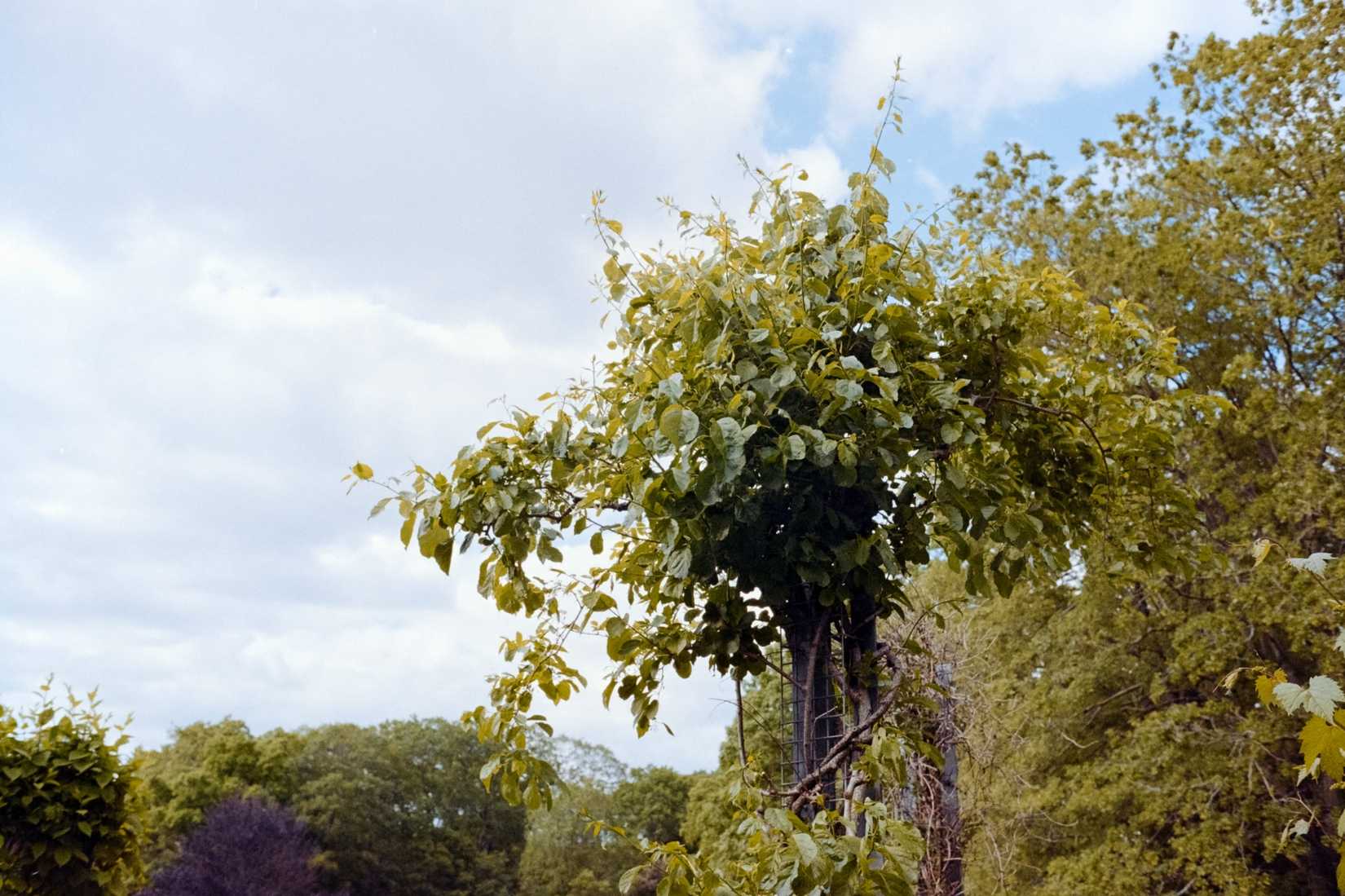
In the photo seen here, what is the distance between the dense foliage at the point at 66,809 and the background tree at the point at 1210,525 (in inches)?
237

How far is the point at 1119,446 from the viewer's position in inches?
119

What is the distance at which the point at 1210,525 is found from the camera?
9992 millimetres

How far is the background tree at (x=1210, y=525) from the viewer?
8.66 meters

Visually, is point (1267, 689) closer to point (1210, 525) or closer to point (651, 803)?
point (1210, 525)

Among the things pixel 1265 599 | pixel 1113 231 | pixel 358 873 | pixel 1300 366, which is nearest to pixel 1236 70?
pixel 1113 231

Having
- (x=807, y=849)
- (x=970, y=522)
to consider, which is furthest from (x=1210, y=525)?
(x=807, y=849)

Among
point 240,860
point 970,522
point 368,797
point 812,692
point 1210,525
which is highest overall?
point 1210,525

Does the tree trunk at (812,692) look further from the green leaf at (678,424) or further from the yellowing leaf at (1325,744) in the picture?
the yellowing leaf at (1325,744)

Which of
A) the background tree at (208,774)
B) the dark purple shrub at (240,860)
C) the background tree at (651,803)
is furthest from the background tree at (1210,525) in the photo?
the background tree at (208,774)

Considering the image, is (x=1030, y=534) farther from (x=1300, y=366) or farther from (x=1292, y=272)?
(x=1300, y=366)

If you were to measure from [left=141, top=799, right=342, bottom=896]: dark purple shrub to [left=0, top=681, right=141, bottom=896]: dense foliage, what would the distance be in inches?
432

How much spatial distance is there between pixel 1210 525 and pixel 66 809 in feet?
31.7

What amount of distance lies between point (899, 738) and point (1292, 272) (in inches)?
341

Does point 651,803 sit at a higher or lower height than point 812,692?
higher
